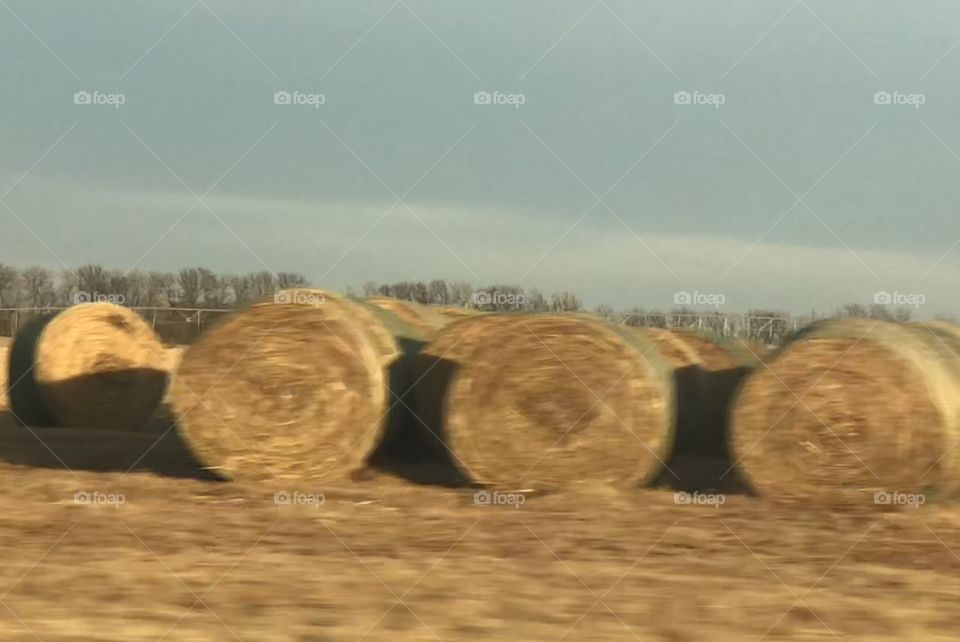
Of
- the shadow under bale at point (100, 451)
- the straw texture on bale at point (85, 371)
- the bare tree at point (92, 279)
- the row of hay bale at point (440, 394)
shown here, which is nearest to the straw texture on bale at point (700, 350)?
the row of hay bale at point (440, 394)

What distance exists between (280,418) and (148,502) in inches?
52.3

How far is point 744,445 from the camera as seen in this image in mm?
9258

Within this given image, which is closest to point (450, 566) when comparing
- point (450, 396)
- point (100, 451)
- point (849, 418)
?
point (450, 396)

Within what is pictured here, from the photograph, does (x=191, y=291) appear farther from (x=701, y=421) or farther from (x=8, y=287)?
(x=701, y=421)

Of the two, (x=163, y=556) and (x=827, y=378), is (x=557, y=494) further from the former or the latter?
(x=163, y=556)

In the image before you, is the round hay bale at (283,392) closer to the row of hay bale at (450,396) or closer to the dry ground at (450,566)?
the row of hay bale at (450,396)

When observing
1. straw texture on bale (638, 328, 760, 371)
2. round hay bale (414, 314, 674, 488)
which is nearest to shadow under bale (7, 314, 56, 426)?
round hay bale (414, 314, 674, 488)

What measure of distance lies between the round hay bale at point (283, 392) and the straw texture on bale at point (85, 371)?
4.34 metres

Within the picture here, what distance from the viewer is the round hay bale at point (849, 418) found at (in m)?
8.95

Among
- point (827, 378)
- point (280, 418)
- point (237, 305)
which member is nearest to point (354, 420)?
point (280, 418)

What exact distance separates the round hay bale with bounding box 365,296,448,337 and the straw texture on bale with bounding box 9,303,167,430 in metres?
3.29

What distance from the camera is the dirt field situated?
5.67 metres

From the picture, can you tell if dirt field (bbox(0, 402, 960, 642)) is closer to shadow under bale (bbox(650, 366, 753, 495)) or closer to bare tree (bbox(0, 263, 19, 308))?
shadow under bale (bbox(650, 366, 753, 495))

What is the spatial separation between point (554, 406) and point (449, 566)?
9.79 ft
